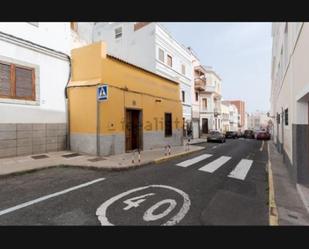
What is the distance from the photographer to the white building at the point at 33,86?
8.38 m

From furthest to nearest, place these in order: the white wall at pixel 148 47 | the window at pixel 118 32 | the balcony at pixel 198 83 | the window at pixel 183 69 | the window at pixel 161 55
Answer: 1. the balcony at pixel 198 83
2. the window at pixel 183 69
3. the window at pixel 118 32
4. the window at pixel 161 55
5. the white wall at pixel 148 47

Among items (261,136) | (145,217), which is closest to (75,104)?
(145,217)

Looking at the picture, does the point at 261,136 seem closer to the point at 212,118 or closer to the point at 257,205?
the point at 212,118

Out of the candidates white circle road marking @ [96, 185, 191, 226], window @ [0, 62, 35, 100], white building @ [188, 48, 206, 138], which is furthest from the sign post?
white building @ [188, 48, 206, 138]

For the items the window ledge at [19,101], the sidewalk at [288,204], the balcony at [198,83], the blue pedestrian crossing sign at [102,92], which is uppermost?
the balcony at [198,83]

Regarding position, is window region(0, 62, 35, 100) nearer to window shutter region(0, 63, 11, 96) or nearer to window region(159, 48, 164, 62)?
window shutter region(0, 63, 11, 96)

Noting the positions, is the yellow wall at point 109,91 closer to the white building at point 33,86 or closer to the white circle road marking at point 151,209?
the white building at point 33,86

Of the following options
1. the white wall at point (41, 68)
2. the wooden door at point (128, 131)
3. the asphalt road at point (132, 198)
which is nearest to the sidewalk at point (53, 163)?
the asphalt road at point (132, 198)

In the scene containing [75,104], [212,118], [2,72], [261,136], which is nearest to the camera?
[2,72]

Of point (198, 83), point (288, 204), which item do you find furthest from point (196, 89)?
point (288, 204)

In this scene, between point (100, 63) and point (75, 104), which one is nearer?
point (100, 63)

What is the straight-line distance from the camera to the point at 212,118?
35.7m

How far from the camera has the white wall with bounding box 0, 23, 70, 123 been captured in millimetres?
8461
